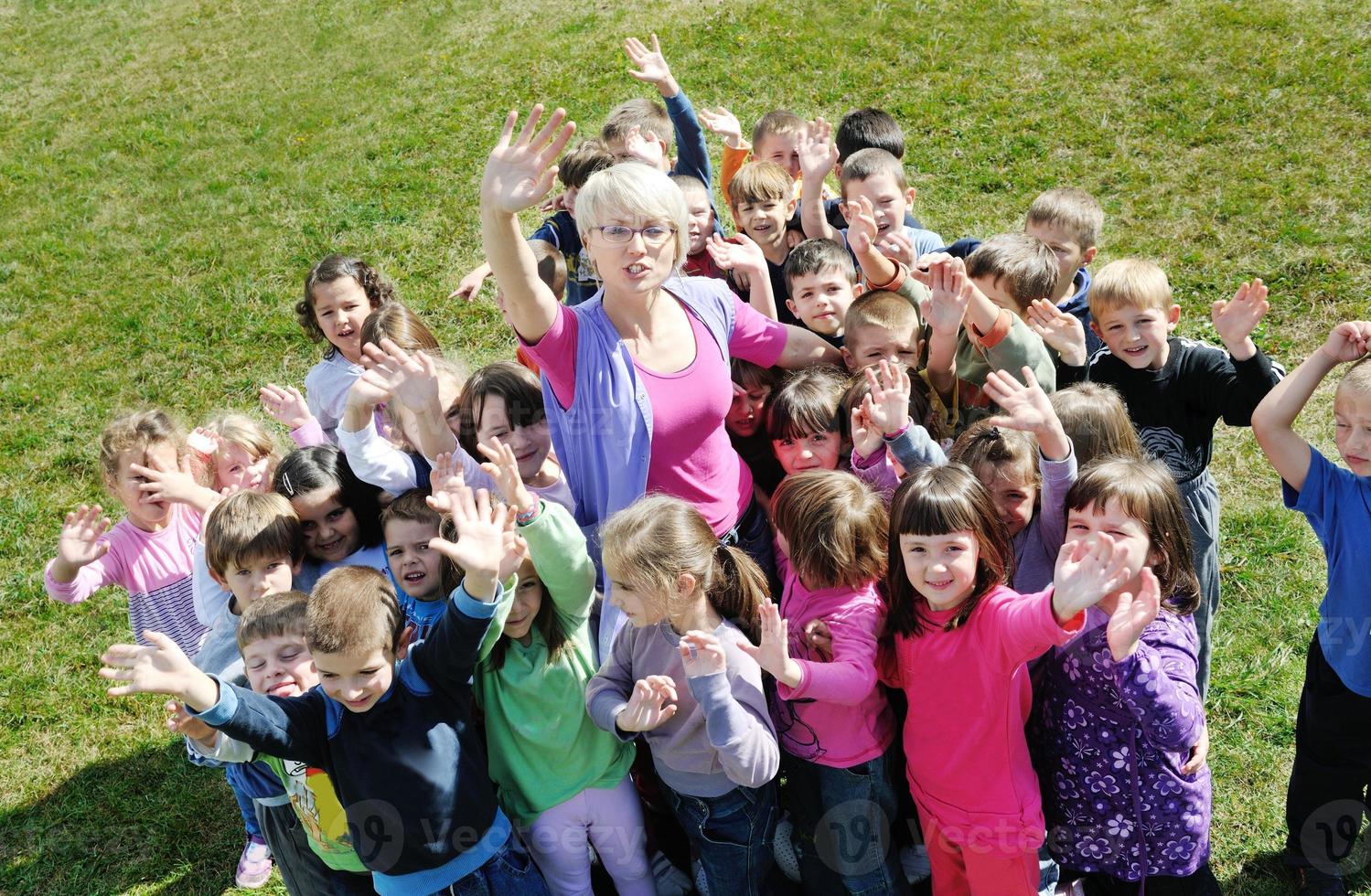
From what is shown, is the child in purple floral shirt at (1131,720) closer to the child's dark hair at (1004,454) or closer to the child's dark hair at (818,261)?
the child's dark hair at (1004,454)

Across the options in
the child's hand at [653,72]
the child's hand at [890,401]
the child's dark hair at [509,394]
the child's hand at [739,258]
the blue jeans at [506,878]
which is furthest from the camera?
the child's hand at [653,72]

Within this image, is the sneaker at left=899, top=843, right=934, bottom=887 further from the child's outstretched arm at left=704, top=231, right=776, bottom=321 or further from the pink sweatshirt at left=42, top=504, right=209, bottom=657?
the pink sweatshirt at left=42, top=504, right=209, bottom=657

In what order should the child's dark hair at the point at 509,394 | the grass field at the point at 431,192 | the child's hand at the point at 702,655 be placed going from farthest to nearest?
the grass field at the point at 431,192
the child's dark hair at the point at 509,394
the child's hand at the point at 702,655

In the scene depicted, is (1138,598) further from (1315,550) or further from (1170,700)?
(1315,550)

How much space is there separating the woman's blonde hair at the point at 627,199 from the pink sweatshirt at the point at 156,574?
234 centimetres

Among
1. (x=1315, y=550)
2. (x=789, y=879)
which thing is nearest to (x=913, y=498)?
(x=789, y=879)

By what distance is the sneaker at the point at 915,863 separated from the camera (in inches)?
135

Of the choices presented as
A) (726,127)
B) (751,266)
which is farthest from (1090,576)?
(726,127)

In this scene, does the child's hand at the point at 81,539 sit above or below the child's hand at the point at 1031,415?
below

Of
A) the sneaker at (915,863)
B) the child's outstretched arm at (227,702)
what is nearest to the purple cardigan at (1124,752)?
the sneaker at (915,863)

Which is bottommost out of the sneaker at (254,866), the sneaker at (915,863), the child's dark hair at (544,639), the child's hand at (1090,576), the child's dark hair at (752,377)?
the sneaker at (254,866)

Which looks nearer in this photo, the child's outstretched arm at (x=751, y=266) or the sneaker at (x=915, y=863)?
the sneaker at (x=915, y=863)

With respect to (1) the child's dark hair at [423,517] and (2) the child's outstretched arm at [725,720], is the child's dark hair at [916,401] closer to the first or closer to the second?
(2) the child's outstretched arm at [725,720]

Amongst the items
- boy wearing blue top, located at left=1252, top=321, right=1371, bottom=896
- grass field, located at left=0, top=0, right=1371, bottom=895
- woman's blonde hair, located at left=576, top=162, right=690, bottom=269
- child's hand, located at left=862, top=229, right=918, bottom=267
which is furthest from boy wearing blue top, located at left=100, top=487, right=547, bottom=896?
boy wearing blue top, located at left=1252, top=321, right=1371, bottom=896
